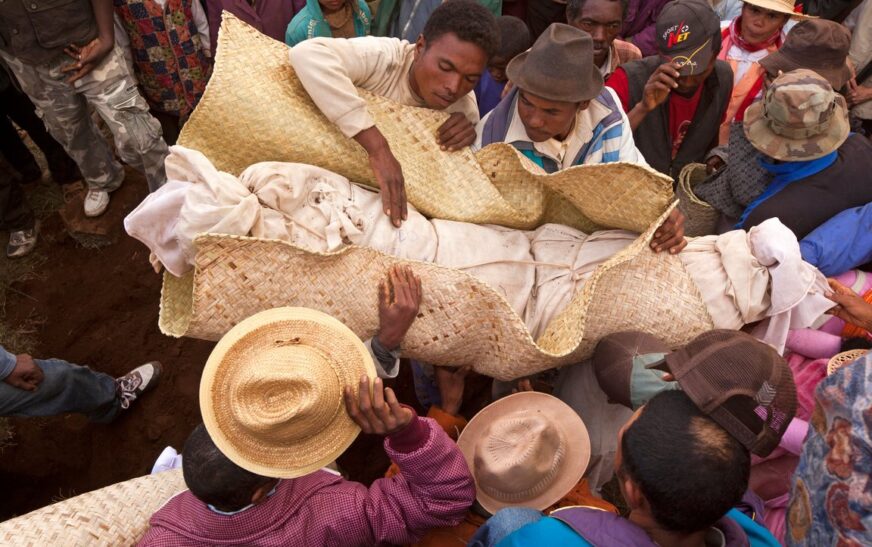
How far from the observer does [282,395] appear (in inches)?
67.8

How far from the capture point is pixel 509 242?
243cm

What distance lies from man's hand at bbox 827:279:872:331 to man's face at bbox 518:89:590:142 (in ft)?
3.72

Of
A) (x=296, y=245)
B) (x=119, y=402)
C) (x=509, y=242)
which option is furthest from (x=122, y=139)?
(x=509, y=242)

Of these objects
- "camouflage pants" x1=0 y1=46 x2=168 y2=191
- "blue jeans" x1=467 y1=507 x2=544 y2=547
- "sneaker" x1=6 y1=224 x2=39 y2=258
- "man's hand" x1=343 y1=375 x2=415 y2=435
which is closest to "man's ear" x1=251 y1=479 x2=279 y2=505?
"man's hand" x1=343 y1=375 x2=415 y2=435

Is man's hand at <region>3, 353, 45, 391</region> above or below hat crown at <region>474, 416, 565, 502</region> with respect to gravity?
below

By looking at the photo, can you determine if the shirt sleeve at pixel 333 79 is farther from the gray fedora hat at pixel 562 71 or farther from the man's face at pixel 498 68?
the man's face at pixel 498 68

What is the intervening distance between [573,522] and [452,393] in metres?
1.02

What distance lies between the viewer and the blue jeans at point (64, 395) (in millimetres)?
2656

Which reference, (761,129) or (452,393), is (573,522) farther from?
(761,129)

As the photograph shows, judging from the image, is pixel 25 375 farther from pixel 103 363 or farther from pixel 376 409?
pixel 376 409

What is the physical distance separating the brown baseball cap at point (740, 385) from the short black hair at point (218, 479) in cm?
127

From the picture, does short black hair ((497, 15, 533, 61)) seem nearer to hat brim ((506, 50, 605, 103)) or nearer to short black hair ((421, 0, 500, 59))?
short black hair ((421, 0, 500, 59))

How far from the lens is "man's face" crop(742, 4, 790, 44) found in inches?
128

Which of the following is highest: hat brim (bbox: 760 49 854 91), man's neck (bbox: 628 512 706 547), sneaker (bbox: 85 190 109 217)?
hat brim (bbox: 760 49 854 91)
